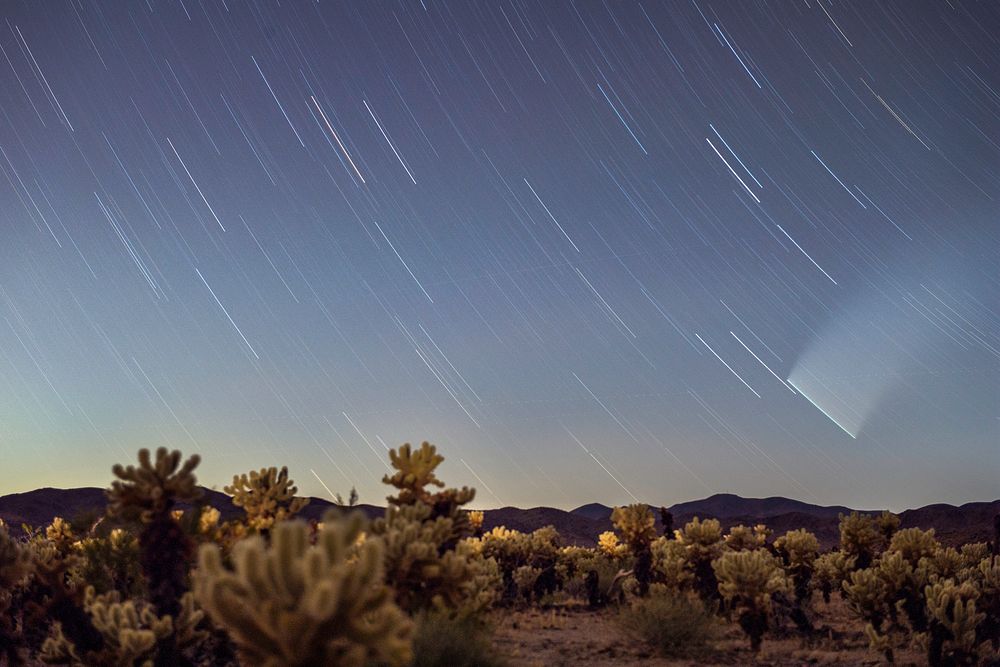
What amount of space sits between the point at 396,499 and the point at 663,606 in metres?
6.20

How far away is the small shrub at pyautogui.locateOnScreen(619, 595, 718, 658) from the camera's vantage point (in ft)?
41.0

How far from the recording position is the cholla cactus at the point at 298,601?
4.11m

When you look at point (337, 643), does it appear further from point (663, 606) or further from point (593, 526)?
A: point (593, 526)

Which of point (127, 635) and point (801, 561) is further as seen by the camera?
point (801, 561)

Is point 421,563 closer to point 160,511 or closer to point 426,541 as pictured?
point 426,541

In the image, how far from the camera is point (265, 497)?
991 centimetres

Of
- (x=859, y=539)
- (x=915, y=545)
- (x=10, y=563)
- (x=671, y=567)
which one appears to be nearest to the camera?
(x=10, y=563)

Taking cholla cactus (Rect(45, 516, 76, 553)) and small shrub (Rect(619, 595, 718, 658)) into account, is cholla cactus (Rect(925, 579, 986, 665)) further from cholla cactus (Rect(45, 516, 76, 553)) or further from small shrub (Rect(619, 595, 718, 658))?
cholla cactus (Rect(45, 516, 76, 553))

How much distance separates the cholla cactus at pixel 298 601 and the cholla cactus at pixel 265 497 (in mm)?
5582

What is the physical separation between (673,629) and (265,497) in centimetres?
733

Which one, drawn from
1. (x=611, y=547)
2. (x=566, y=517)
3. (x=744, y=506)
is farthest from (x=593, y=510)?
(x=611, y=547)

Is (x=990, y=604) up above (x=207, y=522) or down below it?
below

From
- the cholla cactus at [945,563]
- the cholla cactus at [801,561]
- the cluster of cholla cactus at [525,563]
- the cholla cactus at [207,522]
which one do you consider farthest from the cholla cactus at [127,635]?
the cholla cactus at [801,561]

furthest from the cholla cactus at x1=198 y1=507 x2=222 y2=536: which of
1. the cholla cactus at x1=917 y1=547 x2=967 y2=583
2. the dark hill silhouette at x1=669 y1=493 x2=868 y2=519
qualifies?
the dark hill silhouette at x1=669 y1=493 x2=868 y2=519
